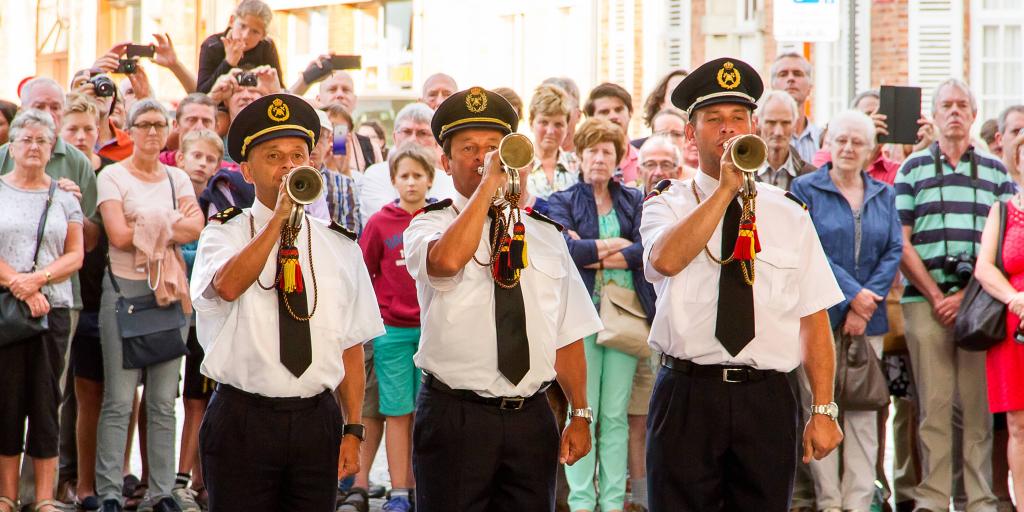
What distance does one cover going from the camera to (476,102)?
4945mm

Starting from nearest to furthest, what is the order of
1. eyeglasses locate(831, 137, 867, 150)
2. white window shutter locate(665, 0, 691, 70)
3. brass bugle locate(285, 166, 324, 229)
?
1. brass bugle locate(285, 166, 324, 229)
2. eyeglasses locate(831, 137, 867, 150)
3. white window shutter locate(665, 0, 691, 70)

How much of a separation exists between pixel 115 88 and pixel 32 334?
2588mm

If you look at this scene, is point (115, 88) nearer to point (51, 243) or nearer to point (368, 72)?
point (51, 243)

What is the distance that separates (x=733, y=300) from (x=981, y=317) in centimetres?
327

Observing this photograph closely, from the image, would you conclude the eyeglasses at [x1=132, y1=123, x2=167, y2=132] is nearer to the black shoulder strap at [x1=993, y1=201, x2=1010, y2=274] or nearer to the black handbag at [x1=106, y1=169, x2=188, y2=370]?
the black handbag at [x1=106, y1=169, x2=188, y2=370]

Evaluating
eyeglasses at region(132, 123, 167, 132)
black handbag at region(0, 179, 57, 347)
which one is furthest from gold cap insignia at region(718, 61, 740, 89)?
black handbag at region(0, 179, 57, 347)

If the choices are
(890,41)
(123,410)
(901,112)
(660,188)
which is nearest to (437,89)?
(901,112)

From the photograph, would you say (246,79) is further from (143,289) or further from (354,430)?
(354,430)

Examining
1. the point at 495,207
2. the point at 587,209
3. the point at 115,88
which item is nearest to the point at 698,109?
the point at 495,207

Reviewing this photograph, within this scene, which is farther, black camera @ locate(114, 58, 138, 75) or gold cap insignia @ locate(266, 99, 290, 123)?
black camera @ locate(114, 58, 138, 75)

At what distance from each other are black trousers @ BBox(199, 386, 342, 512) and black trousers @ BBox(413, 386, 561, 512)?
356 mm

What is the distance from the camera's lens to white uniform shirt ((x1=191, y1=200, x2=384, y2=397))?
4.90 meters

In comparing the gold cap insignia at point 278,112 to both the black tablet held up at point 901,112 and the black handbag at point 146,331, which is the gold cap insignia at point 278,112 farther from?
the black tablet held up at point 901,112

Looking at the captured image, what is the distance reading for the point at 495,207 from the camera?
4.89 m
